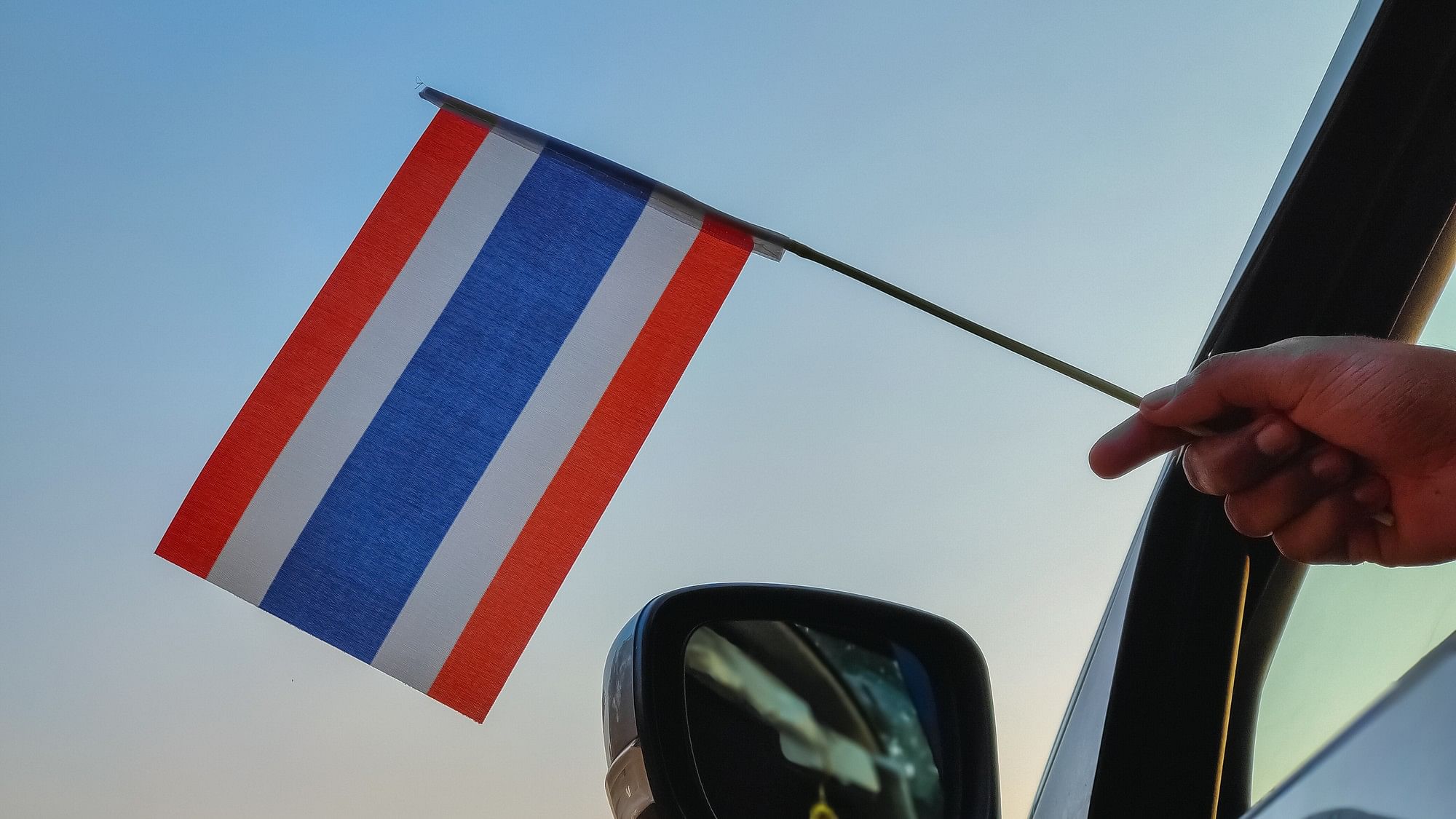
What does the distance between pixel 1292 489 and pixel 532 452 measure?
1421 millimetres

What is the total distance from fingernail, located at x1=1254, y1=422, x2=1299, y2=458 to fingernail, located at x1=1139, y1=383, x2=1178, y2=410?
0.08 m

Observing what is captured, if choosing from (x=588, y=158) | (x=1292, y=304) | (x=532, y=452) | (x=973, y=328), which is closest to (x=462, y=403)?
(x=532, y=452)

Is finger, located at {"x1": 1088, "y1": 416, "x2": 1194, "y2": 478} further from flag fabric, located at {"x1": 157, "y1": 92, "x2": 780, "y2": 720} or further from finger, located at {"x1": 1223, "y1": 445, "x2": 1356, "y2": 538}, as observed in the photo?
flag fabric, located at {"x1": 157, "y1": 92, "x2": 780, "y2": 720}

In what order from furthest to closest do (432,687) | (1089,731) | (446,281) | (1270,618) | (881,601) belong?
(446,281)
(432,687)
(1270,618)
(1089,731)
(881,601)

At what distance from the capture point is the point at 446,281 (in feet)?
→ 6.33

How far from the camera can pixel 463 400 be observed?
74.3 inches

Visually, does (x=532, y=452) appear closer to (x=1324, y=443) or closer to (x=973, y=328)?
(x=973, y=328)

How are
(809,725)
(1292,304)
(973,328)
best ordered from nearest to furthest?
(809,725) < (1292,304) < (973,328)

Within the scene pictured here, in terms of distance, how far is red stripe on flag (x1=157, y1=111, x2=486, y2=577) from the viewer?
1818mm

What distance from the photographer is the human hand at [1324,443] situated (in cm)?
68

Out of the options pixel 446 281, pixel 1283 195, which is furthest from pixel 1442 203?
pixel 446 281

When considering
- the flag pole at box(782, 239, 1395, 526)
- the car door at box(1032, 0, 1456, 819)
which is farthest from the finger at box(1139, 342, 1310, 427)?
the flag pole at box(782, 239, 1395, 526)

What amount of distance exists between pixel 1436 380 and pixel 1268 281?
40 cm

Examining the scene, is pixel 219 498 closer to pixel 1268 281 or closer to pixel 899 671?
pixel 899 671
